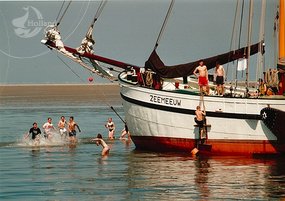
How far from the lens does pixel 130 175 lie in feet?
108

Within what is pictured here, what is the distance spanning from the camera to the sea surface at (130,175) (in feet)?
94.4

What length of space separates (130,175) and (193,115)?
16.6 feet

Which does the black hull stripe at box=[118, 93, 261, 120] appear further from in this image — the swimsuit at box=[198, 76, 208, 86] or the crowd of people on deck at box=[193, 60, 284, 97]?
the swimsuit at box=[198, 76, 208, 86]

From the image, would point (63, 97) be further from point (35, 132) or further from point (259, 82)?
point (259, 82)

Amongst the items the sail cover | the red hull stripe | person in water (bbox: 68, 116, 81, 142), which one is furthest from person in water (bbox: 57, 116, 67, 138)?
the red hull stripe

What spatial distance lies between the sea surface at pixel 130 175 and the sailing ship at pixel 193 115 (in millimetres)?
481

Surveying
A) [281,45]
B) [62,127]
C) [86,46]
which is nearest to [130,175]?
[281,45]

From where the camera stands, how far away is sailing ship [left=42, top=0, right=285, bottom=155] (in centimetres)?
3616

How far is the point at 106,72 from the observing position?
139 feet

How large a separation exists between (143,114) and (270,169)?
21.7 ft

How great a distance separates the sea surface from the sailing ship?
48cm

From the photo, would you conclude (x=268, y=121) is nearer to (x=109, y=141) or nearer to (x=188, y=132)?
(x=188, y=132)

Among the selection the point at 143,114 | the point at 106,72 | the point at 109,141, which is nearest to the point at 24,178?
the point at 143,114

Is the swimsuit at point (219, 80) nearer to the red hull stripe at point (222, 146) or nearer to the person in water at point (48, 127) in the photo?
the red hull stripe at point (222, 146)
